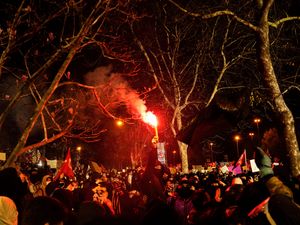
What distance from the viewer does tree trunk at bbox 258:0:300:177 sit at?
8891 millimetres

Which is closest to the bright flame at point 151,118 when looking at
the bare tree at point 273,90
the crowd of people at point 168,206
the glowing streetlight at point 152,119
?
the glowing streetlight at point 152,119

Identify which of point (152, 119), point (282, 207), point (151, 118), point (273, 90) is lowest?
point (282, 207)

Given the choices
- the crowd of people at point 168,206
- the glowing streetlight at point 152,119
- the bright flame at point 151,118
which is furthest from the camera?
the bright flame at point 151,118

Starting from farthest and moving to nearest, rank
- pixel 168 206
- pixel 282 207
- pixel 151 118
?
pixel 151 118
pixel 282 207
pixel 168 206

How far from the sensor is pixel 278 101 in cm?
906

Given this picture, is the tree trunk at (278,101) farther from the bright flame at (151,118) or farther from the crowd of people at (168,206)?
the bright flame at (151,118)

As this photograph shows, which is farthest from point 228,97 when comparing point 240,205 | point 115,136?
point 115,136

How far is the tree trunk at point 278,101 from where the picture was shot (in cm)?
889

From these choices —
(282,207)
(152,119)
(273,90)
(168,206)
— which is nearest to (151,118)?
(152,119)

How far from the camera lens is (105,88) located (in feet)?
36.6

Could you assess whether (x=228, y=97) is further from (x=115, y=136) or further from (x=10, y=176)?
(x=115, y=136)

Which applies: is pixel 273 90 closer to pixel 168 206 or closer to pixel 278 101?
pixel 278 101

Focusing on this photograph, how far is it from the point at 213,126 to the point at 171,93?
680 inches

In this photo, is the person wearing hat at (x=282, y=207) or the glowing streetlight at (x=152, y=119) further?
the glowing streetlight at (x=152, y=119)
